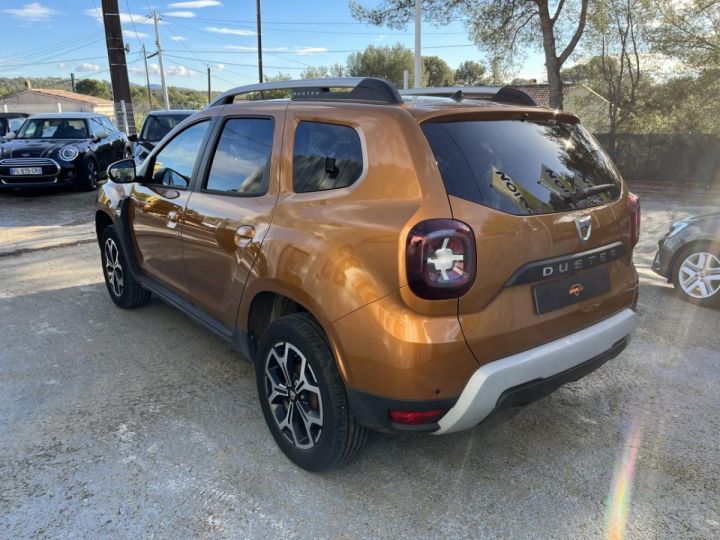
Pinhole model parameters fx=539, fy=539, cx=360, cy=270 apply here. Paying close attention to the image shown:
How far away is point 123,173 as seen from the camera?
4102 millimetres

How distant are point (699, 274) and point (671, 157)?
14146 mm

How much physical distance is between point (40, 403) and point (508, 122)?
3.05 m

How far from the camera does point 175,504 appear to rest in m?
2.36

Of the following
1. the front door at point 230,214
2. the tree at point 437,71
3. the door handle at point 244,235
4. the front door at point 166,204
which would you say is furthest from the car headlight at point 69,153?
the tree at point 437,71

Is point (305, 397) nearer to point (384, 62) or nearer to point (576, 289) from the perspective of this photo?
point (576, 289)

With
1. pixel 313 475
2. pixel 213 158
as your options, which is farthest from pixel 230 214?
pixel 313 475

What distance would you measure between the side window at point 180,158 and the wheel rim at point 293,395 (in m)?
1.49

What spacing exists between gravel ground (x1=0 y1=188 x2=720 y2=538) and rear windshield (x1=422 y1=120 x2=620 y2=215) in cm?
127

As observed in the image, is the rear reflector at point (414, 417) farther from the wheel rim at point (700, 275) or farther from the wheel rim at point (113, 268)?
the wheel rim at point (700, 275)

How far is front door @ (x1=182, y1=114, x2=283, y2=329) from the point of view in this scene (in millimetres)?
2734

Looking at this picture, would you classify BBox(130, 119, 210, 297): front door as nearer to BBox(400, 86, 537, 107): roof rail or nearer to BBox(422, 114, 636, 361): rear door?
BBox(400, 86, 537, 107): roof rail

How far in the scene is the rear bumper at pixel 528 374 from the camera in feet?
6.83

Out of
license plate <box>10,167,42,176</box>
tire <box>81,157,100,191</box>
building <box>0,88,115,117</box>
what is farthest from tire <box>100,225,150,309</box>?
building <box>0,88,115,117</box>

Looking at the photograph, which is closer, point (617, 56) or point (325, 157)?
point (325, 157)
